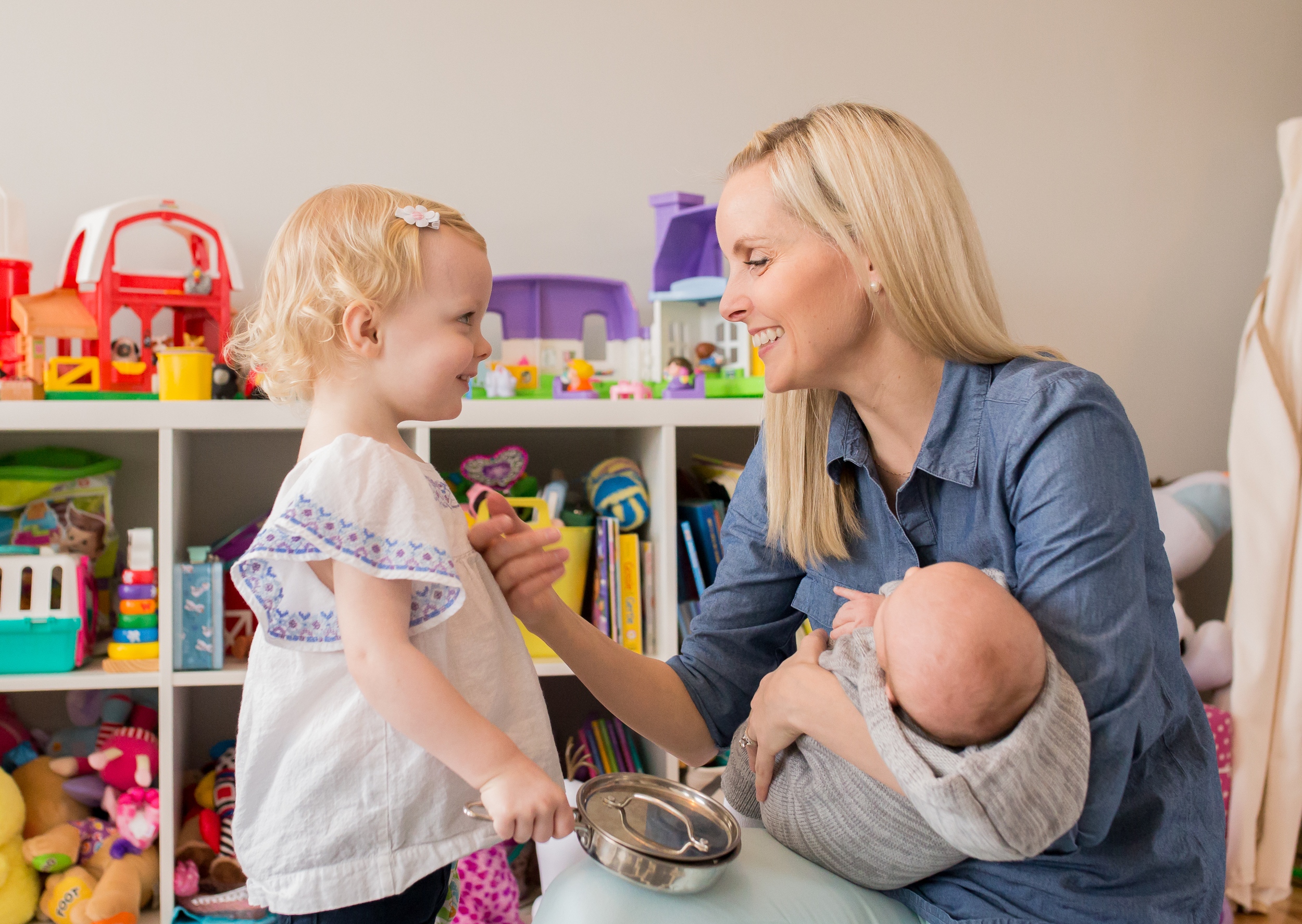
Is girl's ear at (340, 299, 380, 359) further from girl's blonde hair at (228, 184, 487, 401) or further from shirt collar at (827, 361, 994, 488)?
shirt collar at (827, 361, 994, 488)

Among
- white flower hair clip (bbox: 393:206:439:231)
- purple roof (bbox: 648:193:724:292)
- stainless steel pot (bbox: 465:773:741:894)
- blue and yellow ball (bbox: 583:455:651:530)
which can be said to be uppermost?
purple roof (bbox: 648:193:724:292)

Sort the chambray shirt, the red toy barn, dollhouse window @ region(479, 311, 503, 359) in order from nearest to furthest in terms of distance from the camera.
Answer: the chambray shirt → the red toy barn → dollhouse window @ region(479, 311, 503, 359)

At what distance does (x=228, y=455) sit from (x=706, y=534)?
96 cm

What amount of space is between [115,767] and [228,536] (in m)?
0.45

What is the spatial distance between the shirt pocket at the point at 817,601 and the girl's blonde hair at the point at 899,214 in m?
0.30

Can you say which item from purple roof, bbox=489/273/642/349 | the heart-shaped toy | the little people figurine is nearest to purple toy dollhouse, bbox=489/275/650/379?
purple roof, bbox=489/273/642/349

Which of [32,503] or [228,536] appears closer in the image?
[32,503]

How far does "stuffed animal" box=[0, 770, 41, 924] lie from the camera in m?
1.58

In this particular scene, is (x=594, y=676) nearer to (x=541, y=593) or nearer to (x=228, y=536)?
(x=541, y=593)

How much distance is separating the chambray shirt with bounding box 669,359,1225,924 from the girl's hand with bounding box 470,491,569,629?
0.34 metres

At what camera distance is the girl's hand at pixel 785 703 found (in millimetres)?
947

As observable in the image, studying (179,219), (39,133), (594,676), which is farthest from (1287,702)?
(39,133)

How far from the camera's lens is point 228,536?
6.27ft

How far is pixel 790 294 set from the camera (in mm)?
1031
